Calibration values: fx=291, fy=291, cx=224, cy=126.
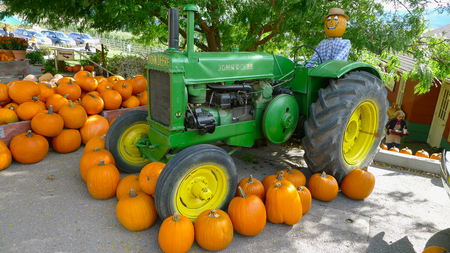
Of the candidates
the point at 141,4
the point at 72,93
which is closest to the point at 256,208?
the point at 72,93

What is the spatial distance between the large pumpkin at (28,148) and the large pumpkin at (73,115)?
489 mm

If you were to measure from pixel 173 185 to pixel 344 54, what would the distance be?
134 inches

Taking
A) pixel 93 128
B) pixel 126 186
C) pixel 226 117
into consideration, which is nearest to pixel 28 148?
pixel 93 128

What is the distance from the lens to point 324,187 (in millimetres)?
3486

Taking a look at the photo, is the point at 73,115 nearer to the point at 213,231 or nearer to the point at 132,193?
the point at 132,193

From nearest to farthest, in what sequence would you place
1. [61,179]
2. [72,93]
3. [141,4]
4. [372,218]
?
[372,218] → [61,179] → [72,93] → [141,4]

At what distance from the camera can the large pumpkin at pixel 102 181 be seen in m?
3.31

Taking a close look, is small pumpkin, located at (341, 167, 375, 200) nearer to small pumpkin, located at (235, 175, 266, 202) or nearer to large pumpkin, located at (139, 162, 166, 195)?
small pumpkin, located at (235, 175, 266, 202)

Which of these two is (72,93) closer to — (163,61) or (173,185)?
(163,61)

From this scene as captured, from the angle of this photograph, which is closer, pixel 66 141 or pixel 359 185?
pixel 359 185

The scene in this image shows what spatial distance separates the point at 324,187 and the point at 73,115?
398 centimetres

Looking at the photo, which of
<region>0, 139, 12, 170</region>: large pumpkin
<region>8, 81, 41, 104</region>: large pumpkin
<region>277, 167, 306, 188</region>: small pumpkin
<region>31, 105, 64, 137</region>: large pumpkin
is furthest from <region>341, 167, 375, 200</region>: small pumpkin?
<region>8, 81, 41, 104</region>: large pumpkin

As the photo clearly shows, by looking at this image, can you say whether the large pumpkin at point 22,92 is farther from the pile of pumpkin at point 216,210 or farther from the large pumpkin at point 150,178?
the large pumpkin at point 150,178

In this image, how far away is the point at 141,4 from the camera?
6.74 m
